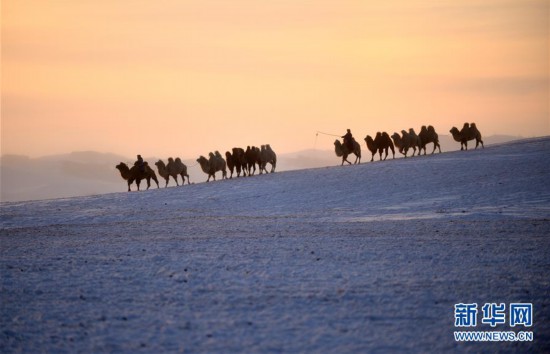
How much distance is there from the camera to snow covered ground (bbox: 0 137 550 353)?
7.25 metres

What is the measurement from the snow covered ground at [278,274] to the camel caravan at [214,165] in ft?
44.9

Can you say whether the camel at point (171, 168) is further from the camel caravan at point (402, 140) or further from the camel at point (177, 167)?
the camel caravan at point (402, 140)

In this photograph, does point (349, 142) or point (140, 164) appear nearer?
point (140, 164)

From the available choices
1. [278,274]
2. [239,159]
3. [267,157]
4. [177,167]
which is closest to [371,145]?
[267,157]

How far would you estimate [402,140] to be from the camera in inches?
1588

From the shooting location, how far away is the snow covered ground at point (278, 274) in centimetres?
725

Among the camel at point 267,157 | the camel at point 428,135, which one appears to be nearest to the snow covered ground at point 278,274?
the camel at point 267,157

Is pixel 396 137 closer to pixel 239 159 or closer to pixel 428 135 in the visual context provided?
pixel 428 135

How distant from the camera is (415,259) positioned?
11414mm

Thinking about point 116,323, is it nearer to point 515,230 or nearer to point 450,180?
point 515,230

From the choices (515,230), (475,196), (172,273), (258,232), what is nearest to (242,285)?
(172,273)

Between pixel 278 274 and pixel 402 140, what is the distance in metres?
31.3

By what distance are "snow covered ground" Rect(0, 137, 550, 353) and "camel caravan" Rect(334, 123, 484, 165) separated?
47.6 feet

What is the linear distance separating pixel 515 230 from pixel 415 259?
4907 mm
